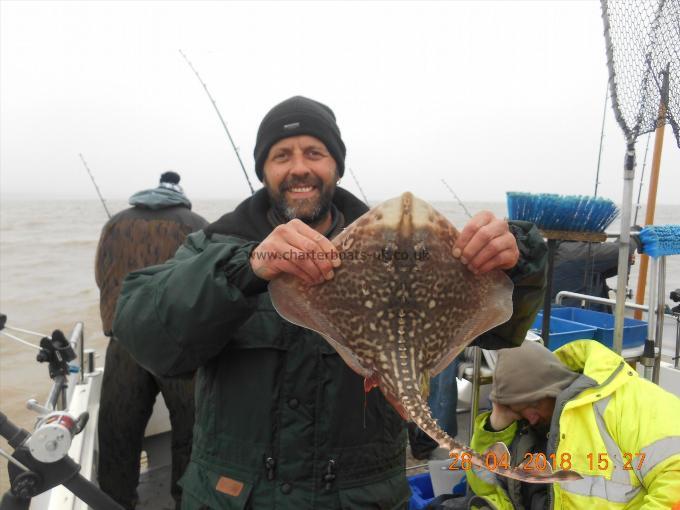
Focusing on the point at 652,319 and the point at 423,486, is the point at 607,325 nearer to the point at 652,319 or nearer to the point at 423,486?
the point at 652,319

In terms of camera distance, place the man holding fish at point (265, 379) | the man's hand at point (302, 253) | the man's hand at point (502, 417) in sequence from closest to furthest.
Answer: the man's hand at point (302, 253), the man holding fish at point (265, 379), the man's hand at point (502, 417)

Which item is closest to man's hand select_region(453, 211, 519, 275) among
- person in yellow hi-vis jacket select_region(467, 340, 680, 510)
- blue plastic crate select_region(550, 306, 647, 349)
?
person in yellow hi-vis jacket select_region(467, 340, 680, 510)

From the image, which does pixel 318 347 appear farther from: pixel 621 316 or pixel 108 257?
pixel 108 257

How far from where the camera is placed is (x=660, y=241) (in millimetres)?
3400

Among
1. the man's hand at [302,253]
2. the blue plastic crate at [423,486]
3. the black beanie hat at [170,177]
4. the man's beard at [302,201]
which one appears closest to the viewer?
the man's hand at [302,253]

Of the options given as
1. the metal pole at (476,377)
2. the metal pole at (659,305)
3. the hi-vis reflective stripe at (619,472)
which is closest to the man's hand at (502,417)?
the metal pole at (476,377)

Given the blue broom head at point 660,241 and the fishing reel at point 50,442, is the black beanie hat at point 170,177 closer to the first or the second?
the fishing reel at point 50,442

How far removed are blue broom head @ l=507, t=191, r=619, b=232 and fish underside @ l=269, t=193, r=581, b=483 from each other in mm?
2225

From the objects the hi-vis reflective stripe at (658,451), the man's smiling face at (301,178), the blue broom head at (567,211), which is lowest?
the hi-vis reflective stripe at (658,451)

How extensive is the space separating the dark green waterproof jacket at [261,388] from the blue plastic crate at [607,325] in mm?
2781

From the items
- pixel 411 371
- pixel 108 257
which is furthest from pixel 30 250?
pixel 411 371

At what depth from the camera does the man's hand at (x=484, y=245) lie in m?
1.76

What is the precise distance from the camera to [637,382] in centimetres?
259

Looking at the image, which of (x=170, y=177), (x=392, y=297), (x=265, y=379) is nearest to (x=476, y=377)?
(x=265, y=379)
